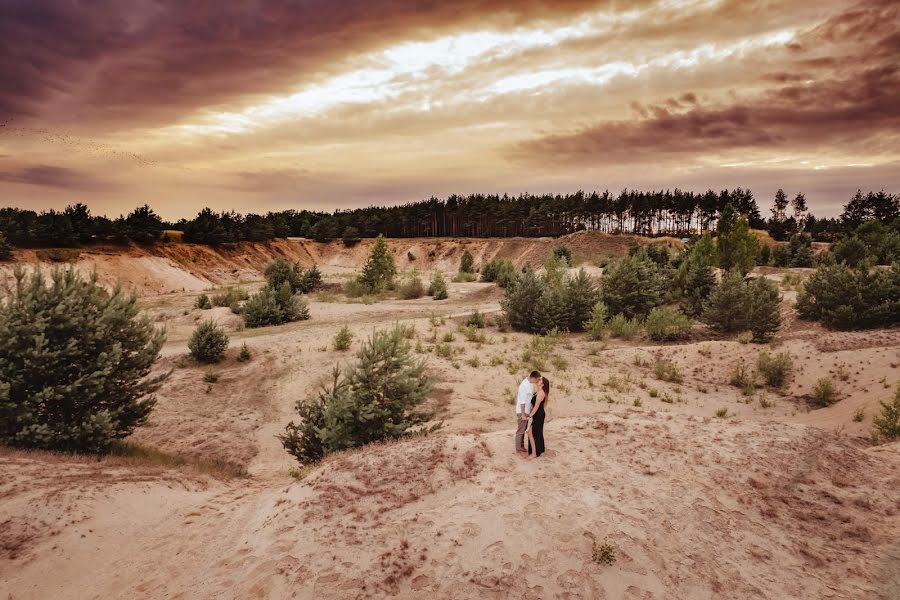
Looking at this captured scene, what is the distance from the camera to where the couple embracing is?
8.64 m

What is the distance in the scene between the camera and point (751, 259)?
133 ft

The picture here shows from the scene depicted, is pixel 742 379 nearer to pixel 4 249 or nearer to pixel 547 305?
pixel 547 305

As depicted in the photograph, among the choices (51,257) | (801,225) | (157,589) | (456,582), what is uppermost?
(801,225)

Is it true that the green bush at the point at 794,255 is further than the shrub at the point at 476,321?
Yes

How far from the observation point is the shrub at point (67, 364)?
953cm

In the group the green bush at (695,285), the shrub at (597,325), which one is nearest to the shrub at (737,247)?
the green bush at (695,285)

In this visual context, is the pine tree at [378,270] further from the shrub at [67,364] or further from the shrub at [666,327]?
the shrub at [67,364]

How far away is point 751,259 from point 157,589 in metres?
46.7

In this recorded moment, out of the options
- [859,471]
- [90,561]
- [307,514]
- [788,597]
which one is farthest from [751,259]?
[90,561]

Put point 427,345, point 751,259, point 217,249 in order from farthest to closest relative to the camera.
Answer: point 217,249, point 751,259, point 427,345

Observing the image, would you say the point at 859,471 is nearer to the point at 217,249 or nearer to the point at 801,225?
the point at 217,249

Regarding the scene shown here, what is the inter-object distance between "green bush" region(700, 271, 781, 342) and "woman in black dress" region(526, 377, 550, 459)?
17.0 m

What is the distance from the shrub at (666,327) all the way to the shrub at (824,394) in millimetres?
7744

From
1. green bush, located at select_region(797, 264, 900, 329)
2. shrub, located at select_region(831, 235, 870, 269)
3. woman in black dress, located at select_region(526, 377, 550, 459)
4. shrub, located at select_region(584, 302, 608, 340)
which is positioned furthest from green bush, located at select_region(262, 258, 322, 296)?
shrub, located at select_region(831, 235, 870, 269)
